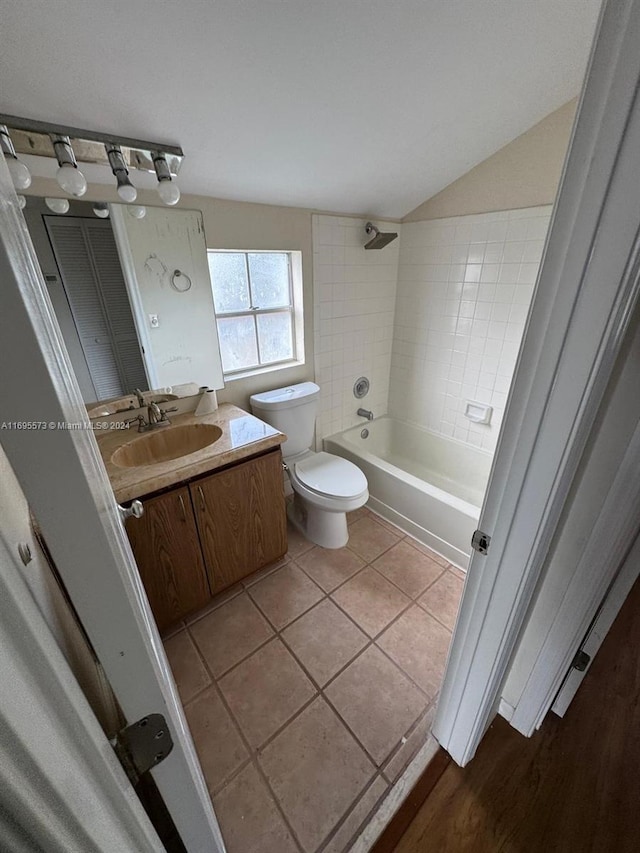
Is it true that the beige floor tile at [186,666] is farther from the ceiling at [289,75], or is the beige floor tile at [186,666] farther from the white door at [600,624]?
the ceiling at [289,75]

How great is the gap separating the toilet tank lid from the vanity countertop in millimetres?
164

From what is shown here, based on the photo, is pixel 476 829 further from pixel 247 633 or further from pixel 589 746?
pixel 247 633

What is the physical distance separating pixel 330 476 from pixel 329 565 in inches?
19.3

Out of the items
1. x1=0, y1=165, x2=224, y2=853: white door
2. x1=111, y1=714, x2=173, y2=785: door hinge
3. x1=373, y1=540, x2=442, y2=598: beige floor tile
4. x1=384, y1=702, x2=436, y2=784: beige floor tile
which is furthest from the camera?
x1=373, y1=540, x2=442, y2=598: beige floor tile

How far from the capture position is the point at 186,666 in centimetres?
141

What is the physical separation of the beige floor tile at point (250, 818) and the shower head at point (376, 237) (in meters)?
2.53

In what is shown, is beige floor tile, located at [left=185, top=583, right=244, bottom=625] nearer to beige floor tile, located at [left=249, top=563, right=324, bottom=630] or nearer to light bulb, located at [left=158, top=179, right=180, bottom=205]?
beige floor tile, located at [left=249, top=563, right=324, bottom=630]

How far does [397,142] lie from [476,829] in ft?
8.03

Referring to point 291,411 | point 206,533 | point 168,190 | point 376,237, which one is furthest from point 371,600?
point 376,237

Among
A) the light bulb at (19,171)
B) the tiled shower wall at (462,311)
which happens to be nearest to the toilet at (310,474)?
the tiled shower wall at (462,311)

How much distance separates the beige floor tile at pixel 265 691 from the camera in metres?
1.23

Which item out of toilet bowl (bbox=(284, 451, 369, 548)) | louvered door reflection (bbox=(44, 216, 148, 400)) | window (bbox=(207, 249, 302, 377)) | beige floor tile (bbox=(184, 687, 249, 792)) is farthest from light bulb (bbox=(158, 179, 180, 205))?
beige floor tile (bbox=(184, 687, 249, 792))

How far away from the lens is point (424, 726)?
1203 mm

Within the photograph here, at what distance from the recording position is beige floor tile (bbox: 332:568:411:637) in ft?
5.15
